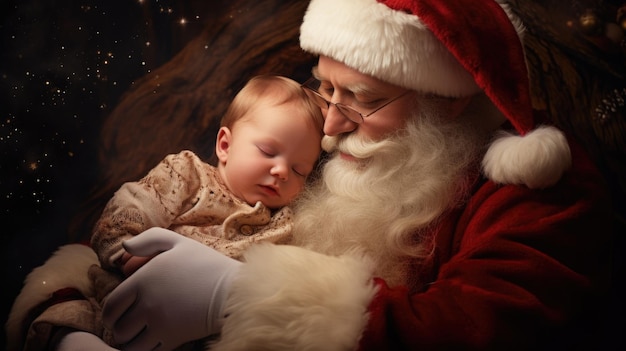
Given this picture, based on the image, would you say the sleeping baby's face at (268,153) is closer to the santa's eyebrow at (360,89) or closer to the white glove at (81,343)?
the santa's eyebrow at (360,89)

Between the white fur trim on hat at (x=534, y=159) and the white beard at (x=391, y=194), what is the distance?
0.12m

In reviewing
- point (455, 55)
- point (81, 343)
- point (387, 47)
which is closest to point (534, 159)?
point (455, 55)

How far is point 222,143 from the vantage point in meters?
1.14

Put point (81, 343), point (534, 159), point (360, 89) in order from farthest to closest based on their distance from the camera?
point (360, 89)
point (534, 159)
point (81, 343)

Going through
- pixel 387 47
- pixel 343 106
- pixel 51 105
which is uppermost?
pixel 51 105

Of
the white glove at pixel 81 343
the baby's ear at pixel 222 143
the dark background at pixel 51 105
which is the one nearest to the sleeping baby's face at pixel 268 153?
the baby's ear at pixel 222 143

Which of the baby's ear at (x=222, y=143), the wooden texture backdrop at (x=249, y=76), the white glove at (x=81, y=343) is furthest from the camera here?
the baby's ear at (x=222, y=143)

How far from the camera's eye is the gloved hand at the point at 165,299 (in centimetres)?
90

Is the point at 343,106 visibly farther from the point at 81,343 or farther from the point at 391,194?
the point at 81,343

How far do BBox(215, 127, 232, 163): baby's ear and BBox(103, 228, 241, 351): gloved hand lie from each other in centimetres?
24

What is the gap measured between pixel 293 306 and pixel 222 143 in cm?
37

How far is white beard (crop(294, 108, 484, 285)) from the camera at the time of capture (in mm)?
1156

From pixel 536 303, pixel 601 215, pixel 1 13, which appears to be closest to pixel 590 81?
pixel 601 215

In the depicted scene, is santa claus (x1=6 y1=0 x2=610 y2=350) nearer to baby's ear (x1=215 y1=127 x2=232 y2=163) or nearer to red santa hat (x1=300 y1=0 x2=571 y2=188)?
red santa hat (x1=300 y1=0 x2=571 y2=188)
